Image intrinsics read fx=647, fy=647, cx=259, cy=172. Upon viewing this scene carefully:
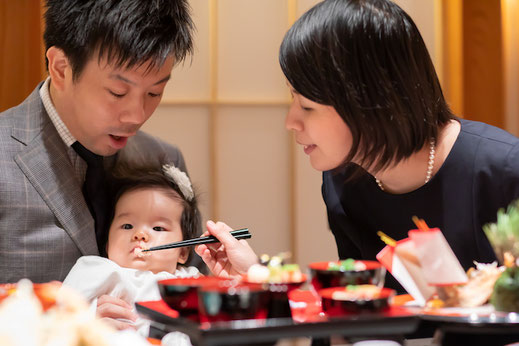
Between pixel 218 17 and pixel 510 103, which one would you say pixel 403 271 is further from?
pixel 218 17

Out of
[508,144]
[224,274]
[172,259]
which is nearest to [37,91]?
[172,259]

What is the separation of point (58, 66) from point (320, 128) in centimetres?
90

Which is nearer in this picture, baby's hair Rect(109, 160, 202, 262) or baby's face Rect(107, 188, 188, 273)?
baby's face Rect(107, 188, 188, 273)

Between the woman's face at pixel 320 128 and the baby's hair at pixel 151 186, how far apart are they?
27.1 inches

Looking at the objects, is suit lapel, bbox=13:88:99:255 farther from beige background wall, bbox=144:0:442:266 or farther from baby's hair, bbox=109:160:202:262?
beige background wall, bbox=144:0:442:266

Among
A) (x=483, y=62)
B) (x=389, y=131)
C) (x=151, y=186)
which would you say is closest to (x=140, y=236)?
(x=151, y=186)

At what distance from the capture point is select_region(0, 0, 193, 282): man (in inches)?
71.1

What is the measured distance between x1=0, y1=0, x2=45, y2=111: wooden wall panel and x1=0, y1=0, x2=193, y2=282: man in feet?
4.45

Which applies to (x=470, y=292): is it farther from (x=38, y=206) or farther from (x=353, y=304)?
(x=38, y=206)

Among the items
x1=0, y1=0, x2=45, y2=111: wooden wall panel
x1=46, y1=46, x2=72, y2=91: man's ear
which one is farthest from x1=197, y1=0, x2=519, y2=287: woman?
x1=0, y1=0, x2=45, y2=111: wooden wall panel

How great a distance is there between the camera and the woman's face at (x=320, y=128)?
57.4 inches

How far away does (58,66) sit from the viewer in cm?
193

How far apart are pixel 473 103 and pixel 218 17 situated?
57.7 inches

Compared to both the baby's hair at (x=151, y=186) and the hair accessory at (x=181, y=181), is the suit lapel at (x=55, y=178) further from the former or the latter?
the hair accessory at (x=181, y=181)
